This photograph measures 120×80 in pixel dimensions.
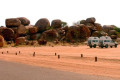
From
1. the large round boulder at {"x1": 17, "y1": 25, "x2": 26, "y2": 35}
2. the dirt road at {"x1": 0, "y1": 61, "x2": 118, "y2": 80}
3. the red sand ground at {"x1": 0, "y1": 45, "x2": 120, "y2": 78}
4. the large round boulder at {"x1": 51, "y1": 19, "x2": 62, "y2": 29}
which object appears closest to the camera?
the dirt road at {"x1": 0, "y1": 61, "x2": 118, "y2": 80}

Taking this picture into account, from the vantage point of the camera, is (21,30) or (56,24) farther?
(56,24)

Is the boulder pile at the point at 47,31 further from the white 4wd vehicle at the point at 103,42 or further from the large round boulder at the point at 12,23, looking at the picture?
the white 4wd vehicle at the point at 103,42

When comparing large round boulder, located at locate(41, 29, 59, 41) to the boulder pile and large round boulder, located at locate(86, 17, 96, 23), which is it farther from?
large round boulder, located at locate(86, 17, 96, 23)

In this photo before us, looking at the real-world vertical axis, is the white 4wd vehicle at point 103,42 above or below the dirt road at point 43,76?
above

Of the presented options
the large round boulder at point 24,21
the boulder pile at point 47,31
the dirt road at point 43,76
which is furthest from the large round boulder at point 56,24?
the dirt road at point 43,76

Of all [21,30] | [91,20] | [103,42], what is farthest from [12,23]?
[103,42]

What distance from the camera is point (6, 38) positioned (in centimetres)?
6606

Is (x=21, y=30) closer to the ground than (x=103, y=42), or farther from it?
farther from it

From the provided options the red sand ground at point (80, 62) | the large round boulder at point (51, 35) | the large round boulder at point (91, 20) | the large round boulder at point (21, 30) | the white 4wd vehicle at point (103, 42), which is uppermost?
the large round boulder at point (91, 20)

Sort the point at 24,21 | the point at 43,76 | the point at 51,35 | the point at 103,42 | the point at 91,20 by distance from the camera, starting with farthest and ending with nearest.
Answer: the point at 24,21 → the point at 91,20 → the point at 51,35 → the point at 103,42 → the point at 43,76

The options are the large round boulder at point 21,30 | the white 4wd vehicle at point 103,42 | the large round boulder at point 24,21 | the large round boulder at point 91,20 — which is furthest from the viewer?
the large round boulder at point 24,21

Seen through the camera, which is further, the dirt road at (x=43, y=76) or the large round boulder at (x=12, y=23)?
the large round boulder at (x=12, y=23)

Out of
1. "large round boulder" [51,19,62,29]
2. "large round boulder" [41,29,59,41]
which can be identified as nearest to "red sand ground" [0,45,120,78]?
"large round boulder" [41,29,59,41]

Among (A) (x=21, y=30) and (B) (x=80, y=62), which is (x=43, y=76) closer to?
(B) (x=80, y=62)
